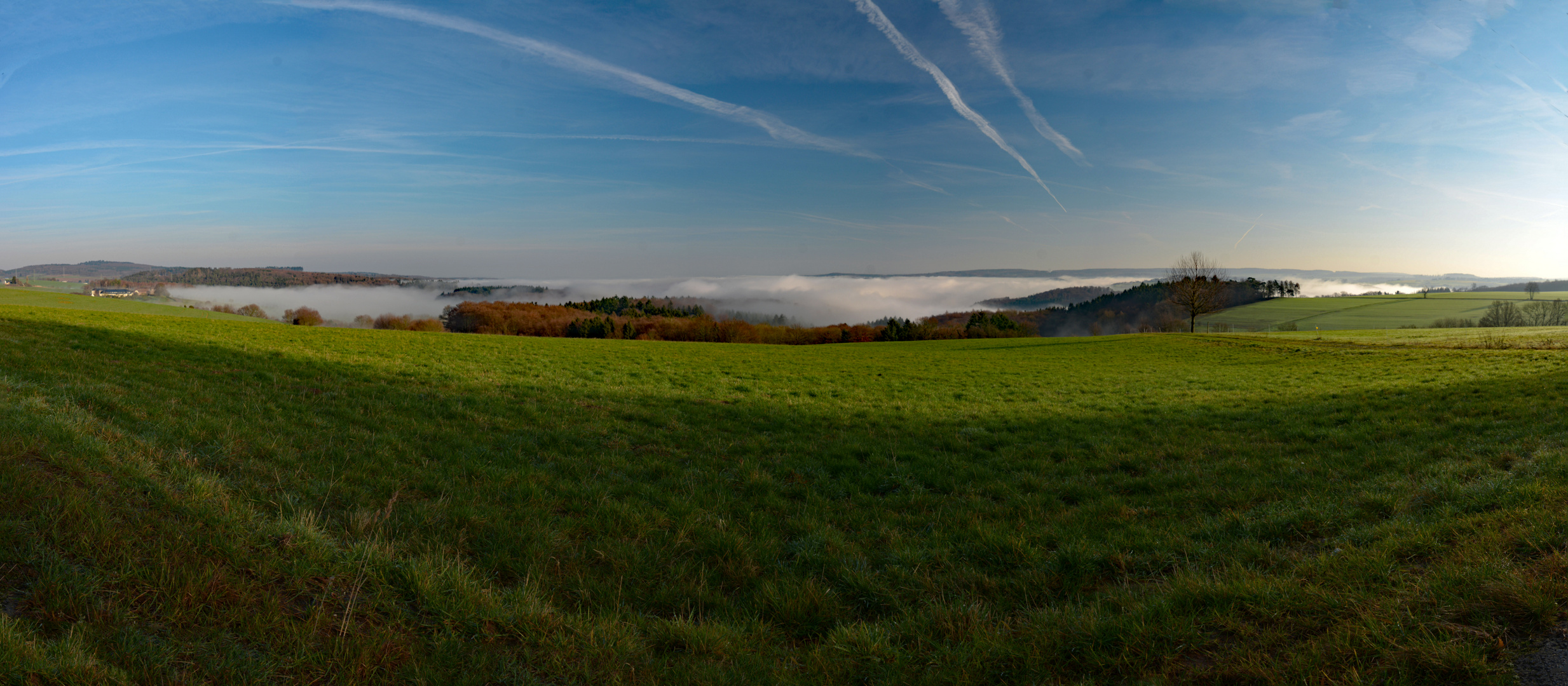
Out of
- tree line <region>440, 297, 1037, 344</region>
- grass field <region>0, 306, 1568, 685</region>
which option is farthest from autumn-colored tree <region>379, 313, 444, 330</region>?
grass field <region>0, 306, 1568, 685</region>

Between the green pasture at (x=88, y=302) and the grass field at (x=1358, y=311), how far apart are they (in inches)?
4662

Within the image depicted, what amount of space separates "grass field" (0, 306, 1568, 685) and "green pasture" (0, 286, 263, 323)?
51.9m

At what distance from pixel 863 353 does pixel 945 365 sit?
13.0m

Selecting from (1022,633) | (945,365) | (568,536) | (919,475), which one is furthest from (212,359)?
(945,365)

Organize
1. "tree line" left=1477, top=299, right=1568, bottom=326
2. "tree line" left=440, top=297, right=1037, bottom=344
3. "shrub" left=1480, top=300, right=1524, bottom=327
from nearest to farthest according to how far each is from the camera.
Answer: "shrub" left=1480, top=300, right=1524, bottom=327, "tree line" left=1477, top=299, right=1568, bottom=326, "tree line" left=440, top=297, right=1037, bottom=344

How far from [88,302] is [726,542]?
77.6 metres

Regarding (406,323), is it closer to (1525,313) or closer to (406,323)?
(406,323)

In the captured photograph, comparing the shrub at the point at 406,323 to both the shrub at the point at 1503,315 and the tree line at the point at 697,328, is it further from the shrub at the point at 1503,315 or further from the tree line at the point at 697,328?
the shrub at the point at 1503,315

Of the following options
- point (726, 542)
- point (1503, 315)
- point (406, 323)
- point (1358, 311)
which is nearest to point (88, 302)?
point (406, 323)

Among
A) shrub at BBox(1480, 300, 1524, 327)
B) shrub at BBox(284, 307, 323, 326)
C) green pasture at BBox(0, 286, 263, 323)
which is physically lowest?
shrub at BBox(284, 307, 323, 326)

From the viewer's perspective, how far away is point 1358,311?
107m

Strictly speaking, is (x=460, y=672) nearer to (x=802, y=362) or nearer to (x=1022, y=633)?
(x=1022, y=633)

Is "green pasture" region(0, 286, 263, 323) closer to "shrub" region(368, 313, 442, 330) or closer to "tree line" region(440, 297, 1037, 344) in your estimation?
"shrub" region(368, 313, 442, 330)

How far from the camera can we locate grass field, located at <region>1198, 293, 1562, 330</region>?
93206 mm
